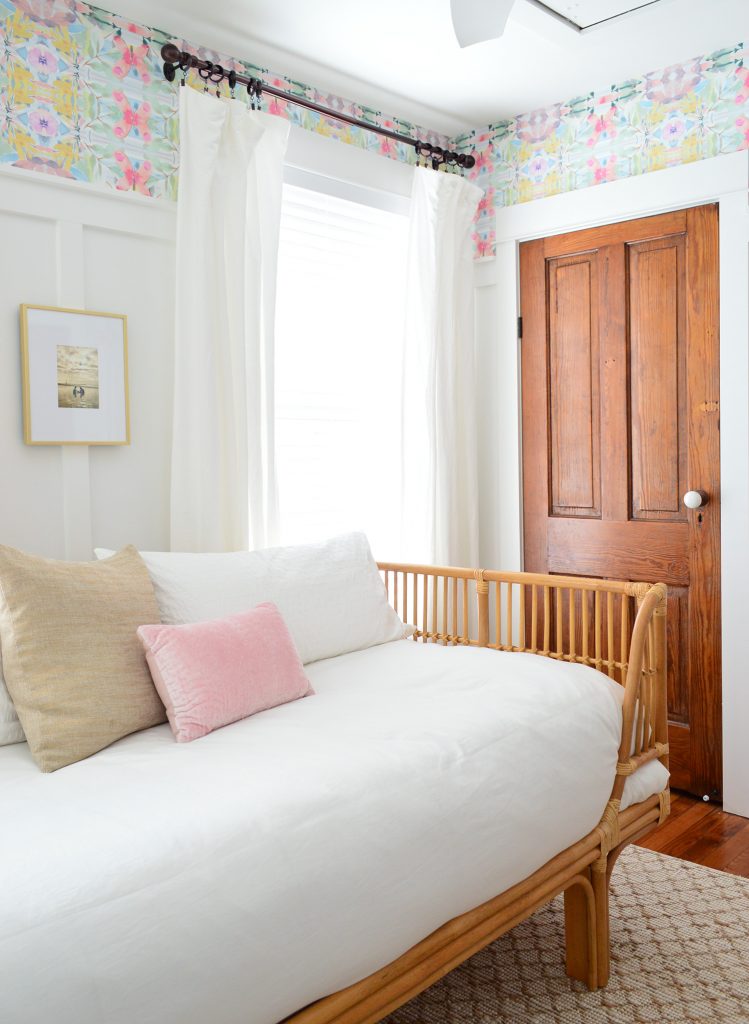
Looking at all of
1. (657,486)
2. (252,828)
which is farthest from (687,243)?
(252,828)

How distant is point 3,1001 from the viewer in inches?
39.4

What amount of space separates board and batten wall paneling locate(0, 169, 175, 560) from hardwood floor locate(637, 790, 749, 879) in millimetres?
1827

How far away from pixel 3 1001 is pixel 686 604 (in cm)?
252

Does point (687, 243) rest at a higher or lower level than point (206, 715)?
higher

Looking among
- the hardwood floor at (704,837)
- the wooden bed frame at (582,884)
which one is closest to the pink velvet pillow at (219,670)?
the wooden bed frame at (582,884)

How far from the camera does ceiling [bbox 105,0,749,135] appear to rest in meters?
2.45

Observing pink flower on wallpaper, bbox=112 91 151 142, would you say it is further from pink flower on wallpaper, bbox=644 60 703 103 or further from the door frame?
pink flower on wallpaper, bbox=644 60 703 103

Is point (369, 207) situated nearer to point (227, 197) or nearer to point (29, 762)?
point (227, 197)

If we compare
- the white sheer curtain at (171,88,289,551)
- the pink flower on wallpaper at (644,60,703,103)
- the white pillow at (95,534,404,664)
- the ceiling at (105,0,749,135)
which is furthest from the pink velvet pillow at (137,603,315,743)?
the pink flower on wallpaper at (644,60,703,103)

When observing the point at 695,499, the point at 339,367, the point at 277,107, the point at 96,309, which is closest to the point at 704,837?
→ the point at 695,499

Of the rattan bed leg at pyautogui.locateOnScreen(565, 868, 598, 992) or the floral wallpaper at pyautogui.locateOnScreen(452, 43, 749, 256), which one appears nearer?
the rattan bed leg at pyautogui.locateOnScreen(565, 868, 598, 992)

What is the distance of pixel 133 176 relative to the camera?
8.04ft

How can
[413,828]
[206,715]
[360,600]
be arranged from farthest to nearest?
[360,600] → [206,715] → [413,828]

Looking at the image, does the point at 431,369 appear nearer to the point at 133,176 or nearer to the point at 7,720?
the point at 133,176
